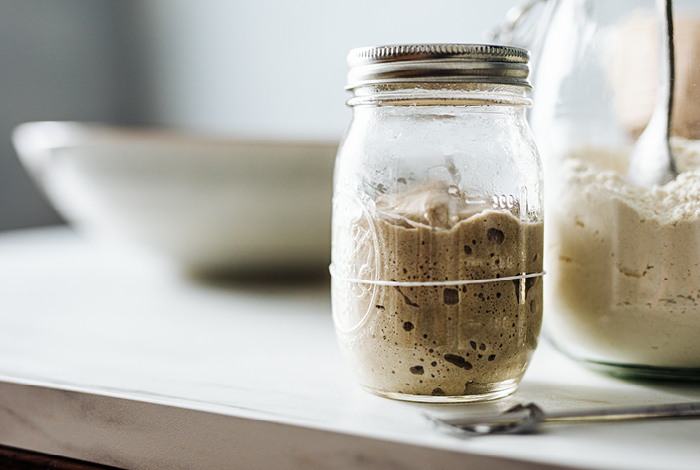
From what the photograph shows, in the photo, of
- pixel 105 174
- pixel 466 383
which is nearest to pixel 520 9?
pixel 466 383

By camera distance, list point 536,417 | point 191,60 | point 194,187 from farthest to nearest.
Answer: point 191,60 → point 194,187 → point 536,417

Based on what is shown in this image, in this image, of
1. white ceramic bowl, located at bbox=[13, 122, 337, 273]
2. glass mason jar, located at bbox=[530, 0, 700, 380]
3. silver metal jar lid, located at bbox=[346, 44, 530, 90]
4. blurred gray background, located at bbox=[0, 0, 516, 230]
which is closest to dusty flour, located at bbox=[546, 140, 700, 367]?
glass mason jar, located at bbox=[530, 0, 700, 380]

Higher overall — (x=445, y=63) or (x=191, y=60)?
(x=191, y=60)

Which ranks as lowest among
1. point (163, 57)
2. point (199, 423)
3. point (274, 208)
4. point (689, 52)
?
point (199, 423)

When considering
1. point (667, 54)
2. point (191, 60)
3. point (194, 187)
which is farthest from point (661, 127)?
point (191, 60)

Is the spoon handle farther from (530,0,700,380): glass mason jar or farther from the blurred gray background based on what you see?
the blurred gray background

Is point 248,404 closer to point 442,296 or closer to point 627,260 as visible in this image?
point 442,296

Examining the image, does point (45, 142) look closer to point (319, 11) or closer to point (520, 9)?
point (520, 9)
